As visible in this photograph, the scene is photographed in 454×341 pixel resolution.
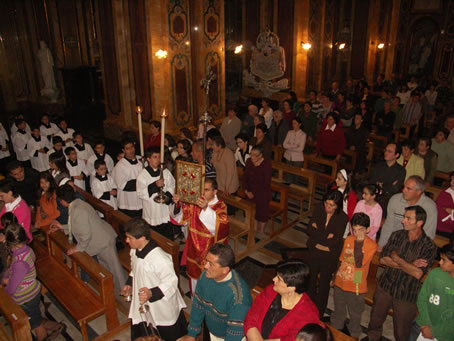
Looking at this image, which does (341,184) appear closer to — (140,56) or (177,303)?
(177,303)

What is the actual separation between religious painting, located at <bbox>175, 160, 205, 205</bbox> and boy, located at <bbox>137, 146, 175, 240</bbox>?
3.28 feet

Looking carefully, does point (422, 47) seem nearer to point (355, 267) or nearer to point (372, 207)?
point (372, 207)

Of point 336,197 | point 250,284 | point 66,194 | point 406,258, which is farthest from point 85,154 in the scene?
point 406,258

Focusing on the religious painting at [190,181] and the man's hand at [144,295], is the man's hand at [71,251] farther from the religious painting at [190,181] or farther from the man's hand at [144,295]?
the man's hand at [144,295]

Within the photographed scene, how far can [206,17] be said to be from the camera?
11156mm

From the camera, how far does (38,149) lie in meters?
8.79

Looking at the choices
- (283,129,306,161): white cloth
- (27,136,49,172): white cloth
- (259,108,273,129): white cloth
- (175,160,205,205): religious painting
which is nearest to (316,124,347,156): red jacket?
(283,129,306,161): white cloth

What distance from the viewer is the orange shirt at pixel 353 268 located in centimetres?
412

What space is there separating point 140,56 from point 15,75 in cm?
955

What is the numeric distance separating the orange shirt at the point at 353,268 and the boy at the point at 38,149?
746cm

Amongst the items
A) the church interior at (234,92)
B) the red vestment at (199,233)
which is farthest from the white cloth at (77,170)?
the red vestment at (199,233)

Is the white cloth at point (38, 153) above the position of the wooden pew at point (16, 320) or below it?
above

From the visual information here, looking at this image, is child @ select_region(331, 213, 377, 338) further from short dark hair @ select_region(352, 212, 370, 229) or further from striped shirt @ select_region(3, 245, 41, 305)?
striped shirt @ select_region(3, 245, 41, 305)

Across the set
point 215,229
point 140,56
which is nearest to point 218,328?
point 215,229
